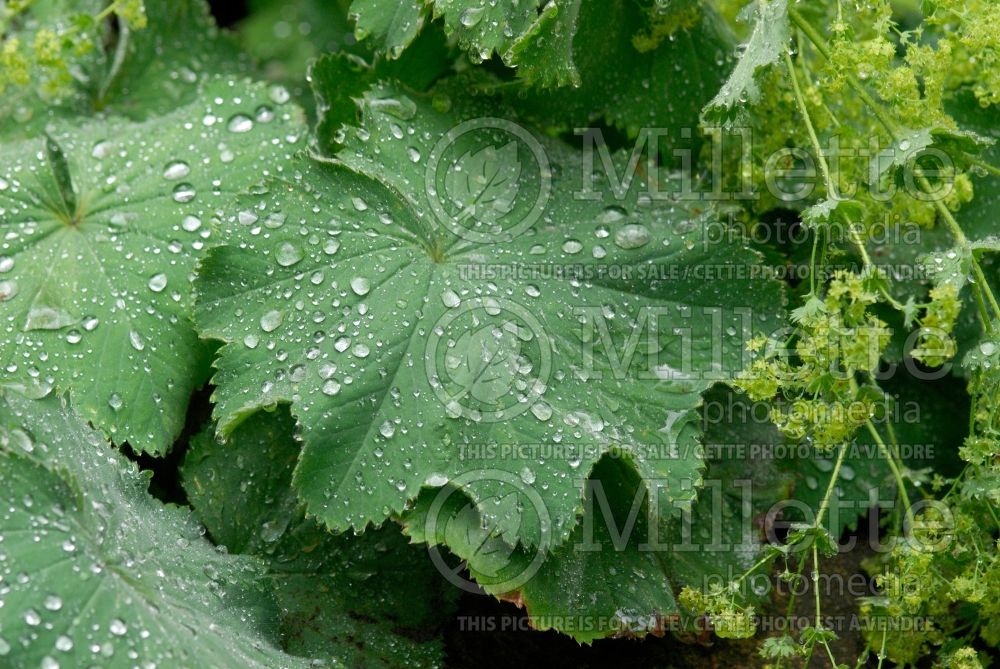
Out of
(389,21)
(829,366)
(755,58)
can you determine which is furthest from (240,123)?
(829,366)

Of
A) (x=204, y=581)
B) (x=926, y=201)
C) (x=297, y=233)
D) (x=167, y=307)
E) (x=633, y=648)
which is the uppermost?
(x=926, y=201)

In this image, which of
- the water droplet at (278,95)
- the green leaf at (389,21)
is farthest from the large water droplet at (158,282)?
the green leaf at (389,21)

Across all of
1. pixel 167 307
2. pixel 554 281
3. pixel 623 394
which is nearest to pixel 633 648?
pixel 623 394

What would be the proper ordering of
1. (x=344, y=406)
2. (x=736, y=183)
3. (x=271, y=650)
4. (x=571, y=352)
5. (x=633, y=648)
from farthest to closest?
(x=736, y=183)
(x=633, y=648)
(x=571, y=352)
(x=344, y=406)
(x=271, y=650)

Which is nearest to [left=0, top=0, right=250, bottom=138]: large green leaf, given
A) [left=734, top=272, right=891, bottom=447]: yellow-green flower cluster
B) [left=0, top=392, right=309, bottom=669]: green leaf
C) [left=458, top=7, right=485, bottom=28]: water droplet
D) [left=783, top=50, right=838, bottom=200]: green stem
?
[left=458, top=7, right=485, bottom=28]: water droplet

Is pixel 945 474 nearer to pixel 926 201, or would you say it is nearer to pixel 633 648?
pixel 926 201

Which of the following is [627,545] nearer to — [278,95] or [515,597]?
[515,597]
